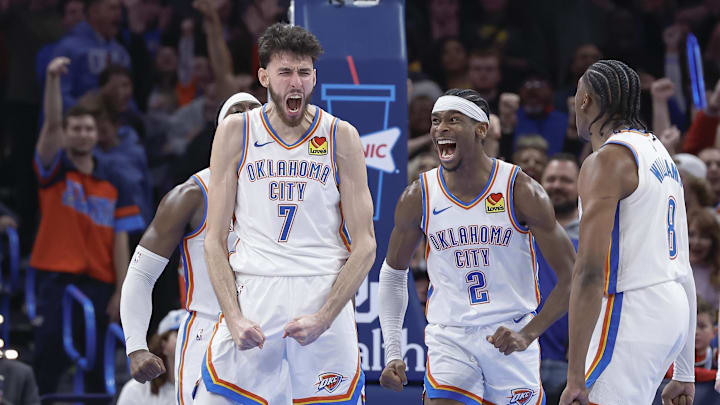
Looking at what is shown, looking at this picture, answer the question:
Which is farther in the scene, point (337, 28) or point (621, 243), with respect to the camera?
point (337, 28)

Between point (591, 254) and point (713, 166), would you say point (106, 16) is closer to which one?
point (713, 166)

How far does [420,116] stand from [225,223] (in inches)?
198

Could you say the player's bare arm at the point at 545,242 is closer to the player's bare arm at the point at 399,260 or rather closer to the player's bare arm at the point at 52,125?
the player's bare arm at the point at 399,260

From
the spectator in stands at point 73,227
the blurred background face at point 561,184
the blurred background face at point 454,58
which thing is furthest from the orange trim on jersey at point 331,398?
the blurred background face at point 454,58

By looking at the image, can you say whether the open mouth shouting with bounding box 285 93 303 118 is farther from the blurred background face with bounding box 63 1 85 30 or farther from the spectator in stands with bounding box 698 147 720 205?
the blurred background face with bounding box 63 1 85 30

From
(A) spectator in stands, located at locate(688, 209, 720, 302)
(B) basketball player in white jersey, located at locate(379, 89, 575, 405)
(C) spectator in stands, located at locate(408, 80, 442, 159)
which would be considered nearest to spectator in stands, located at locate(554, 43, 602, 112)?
(C) spectator in stands, located at locate(408, 80, 442, 159)

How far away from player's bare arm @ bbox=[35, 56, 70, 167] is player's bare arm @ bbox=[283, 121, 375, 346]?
4.50 m

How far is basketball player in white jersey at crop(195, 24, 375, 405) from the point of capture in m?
4.46

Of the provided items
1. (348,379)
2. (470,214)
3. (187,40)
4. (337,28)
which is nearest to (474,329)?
(470,214)

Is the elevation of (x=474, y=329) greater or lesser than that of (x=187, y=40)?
lesser

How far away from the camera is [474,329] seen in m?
5.31

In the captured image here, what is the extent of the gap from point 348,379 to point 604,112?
1.51 metres

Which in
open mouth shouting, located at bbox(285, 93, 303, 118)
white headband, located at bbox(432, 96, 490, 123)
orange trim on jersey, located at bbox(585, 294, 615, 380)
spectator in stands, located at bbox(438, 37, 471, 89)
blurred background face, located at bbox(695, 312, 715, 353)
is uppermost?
spectator in stands, located at bbox(438, 37, 471, 89)

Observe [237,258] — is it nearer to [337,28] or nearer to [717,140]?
[337,28]
